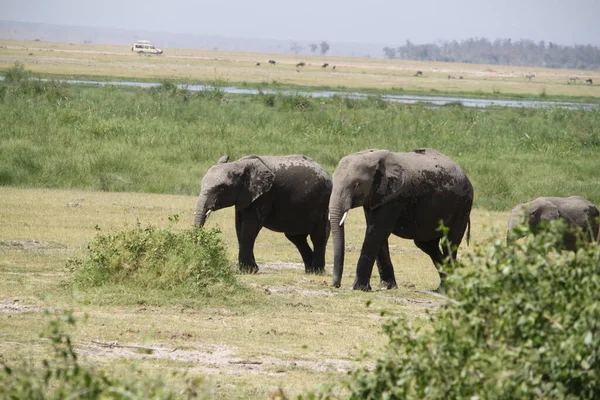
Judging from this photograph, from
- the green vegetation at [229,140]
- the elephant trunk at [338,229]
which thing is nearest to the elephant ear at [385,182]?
the elephant trunk at [338,229]

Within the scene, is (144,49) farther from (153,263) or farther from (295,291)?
(153,263)

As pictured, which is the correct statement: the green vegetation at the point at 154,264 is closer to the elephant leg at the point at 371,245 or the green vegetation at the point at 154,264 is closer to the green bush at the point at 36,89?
the elephant leg at the point at 371,245

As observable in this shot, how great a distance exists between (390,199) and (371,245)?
0.64 m

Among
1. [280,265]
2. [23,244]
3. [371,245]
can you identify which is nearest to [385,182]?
[371,245]

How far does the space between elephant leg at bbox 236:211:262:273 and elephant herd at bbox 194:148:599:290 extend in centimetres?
1

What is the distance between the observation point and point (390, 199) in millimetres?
14883

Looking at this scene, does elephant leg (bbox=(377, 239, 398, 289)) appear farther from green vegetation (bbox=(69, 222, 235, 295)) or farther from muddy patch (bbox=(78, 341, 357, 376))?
muddy patch (bbox=(78, 341, 357, 376))

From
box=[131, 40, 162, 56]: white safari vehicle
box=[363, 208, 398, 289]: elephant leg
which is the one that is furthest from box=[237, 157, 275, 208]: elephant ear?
box=[131, 40, 162, 56]: white safari vehicle

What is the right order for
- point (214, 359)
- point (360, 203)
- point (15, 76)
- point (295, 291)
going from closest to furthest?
1. point (214, 359)
2. point (295, 291)
3. point (360, 203)
4. point (15, 76)

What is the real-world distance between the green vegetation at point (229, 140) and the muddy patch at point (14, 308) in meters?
13.9

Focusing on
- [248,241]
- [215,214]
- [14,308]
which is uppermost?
[14,308]

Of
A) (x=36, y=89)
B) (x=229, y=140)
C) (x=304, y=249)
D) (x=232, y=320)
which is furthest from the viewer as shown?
(x=36, y=89)

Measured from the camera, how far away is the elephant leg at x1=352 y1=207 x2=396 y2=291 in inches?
582

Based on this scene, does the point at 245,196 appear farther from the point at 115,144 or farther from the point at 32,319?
the point at 115,144
